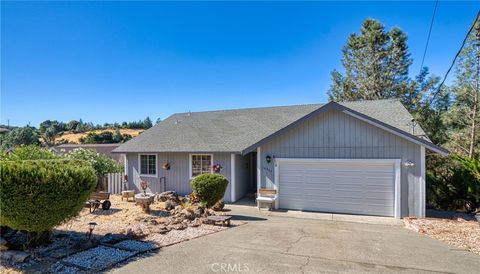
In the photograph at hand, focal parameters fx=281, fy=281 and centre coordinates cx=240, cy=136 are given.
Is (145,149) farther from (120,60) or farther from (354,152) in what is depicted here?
(354,152)

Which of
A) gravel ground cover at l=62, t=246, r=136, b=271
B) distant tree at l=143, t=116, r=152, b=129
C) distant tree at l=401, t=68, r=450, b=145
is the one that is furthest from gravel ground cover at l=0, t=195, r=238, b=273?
distant tree at l=143, t=116, r=152, b=129

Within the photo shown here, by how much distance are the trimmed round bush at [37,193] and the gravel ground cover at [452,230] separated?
9.57 meters

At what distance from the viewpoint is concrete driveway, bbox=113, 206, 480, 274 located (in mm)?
5688

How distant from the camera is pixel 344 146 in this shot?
10891mm

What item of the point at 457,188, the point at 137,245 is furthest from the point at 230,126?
the point at 457,188

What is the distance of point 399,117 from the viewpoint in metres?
13.5

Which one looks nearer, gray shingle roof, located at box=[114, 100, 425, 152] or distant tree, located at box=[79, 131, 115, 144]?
gray shingle roof, located at box=[114, 100, 425, 152]

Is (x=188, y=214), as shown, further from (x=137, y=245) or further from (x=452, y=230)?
(x=452, y=230)

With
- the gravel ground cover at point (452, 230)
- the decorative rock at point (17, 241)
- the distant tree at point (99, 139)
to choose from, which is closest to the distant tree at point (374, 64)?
the gravel ground cover at point (452, 230)

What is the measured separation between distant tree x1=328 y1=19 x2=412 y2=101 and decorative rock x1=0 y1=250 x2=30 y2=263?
95.9ft

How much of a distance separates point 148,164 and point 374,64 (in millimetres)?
24736

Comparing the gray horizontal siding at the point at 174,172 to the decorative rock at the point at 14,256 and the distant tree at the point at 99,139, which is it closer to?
the decorative rock at the point at 14,256

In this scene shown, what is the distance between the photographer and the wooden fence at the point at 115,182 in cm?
1620

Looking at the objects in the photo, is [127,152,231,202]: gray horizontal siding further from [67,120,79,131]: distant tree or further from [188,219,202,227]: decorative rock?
[67,120,79,131]: distant tree
